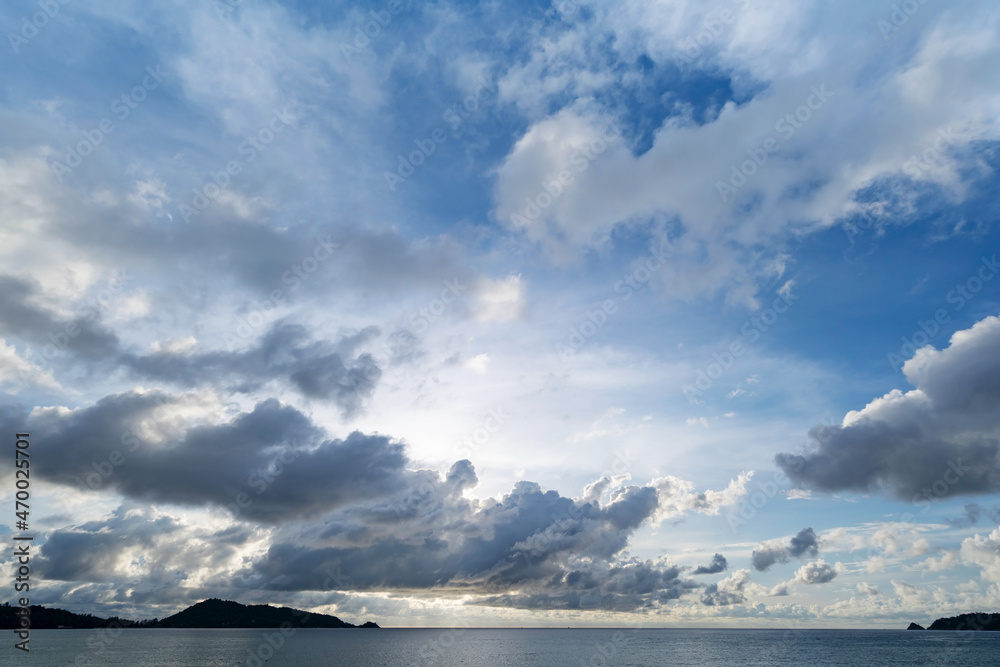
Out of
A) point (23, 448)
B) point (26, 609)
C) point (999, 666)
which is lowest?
point (999, 666)

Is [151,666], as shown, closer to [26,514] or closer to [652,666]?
[652,666]

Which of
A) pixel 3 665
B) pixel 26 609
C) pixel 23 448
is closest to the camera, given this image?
pixel 23 448

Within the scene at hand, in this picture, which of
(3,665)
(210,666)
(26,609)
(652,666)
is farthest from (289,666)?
→ (26,609)

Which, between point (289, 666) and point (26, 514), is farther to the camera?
point (289, 666)

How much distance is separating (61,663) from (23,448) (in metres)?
223

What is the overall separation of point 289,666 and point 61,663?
3265 inches

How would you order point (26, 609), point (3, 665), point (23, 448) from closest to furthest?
1. point (23, 448)
2. point (26, 609)
3. point (3, 665)

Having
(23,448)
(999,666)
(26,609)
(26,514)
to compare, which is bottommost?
(999,666)

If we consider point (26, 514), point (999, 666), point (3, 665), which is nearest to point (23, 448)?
point (26, 514)

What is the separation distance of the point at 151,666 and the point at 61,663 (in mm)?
33974

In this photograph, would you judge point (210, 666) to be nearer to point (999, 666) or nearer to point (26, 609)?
point (26, 609)

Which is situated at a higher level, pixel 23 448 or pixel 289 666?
pixel 23 448

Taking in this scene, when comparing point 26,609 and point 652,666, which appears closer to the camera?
point 26,609

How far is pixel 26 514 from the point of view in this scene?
47.3 metres
